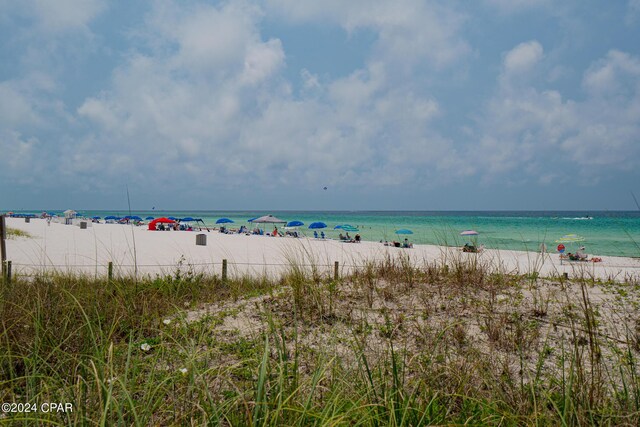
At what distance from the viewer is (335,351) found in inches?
100

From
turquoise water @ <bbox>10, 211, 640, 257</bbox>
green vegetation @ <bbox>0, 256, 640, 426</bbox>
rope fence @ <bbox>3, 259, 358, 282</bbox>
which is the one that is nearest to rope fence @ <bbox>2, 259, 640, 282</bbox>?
rope fence @ <bbox>3, 259, 358, 282</bbox>

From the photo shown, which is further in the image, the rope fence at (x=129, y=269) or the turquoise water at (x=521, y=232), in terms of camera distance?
the turquoise water at (x=521, y=232)

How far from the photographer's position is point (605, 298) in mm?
5172

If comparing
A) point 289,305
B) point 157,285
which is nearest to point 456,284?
point 289,305

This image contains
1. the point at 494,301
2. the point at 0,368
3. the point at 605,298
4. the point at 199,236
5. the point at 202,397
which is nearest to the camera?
the point at 202,397

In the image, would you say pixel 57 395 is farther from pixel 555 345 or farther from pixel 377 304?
pixel 555 345

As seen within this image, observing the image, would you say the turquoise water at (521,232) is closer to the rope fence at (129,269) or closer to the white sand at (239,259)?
the white sand at (239,259)

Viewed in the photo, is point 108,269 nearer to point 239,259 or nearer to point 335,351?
point 335,351

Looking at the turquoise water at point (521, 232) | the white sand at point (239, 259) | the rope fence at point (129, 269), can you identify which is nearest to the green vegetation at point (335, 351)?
the rope fence at point (129, 269)

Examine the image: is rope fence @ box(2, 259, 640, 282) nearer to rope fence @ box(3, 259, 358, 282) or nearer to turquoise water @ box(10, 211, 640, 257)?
rope fence @ box(3, 259, 358, 282)

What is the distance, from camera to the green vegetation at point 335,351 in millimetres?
1997

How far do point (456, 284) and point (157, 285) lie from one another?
15.0ft

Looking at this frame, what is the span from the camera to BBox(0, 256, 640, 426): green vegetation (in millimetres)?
1997

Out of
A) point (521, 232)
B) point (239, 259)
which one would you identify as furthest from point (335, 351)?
point (521, 232)
